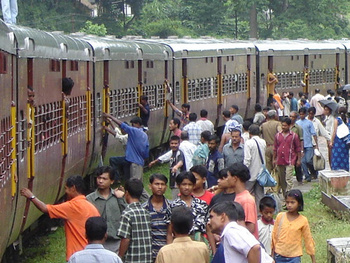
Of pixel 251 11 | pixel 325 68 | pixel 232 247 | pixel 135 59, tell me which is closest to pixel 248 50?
pixel 325 68

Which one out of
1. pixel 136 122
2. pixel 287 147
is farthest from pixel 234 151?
pixel 287 147

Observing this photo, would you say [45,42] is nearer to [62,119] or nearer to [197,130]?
[62,119]

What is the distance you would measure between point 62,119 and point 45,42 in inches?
57.8

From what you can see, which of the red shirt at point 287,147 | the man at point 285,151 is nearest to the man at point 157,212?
the man at point 285,151

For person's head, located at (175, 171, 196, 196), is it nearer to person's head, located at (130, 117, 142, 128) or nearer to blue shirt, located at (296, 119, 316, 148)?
person's head, located at (130, 117, 142, 128)

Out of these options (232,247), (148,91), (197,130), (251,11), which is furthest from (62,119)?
(251,11)

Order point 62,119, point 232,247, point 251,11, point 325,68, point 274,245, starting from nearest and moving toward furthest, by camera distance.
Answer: point 232,247
point 274,245
point 62,119
point 325,68
point 251,11

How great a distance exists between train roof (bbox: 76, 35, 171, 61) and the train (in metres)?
0.02

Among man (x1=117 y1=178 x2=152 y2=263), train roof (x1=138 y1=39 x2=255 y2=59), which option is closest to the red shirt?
man (x1=117 y1=178 x2=152 y2=263)

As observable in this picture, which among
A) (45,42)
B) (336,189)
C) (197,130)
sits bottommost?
(336,189)

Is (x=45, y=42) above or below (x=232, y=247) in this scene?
above

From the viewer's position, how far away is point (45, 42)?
1316cm

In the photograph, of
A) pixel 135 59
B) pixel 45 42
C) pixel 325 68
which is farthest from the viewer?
pixel 325 68

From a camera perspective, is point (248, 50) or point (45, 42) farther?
point (248, 50)
